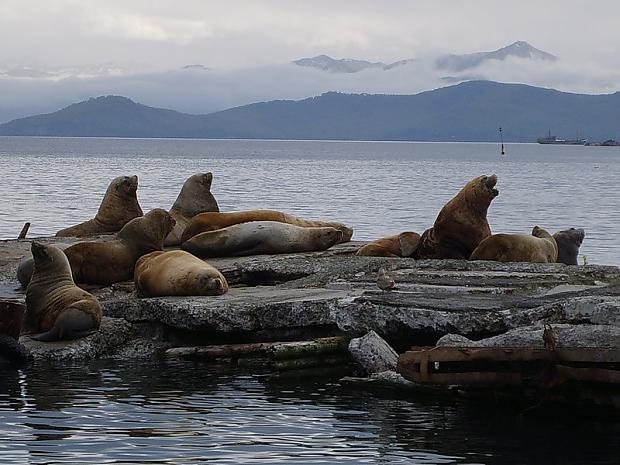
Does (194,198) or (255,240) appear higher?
(194,198)

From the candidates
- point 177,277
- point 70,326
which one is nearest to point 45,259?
point 70,326

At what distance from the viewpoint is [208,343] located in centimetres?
1210

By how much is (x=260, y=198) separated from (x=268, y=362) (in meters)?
39.9

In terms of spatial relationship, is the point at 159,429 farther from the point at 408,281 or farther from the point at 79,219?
the point at 79,219

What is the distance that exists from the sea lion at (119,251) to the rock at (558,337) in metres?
5.30

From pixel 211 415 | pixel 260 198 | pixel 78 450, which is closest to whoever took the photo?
pixel 78 450

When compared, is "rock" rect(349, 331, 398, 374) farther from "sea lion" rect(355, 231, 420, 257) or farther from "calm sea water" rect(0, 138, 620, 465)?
"sea lion" rect(355, 231, 420, 257)

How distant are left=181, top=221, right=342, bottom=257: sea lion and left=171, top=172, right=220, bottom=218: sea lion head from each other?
7.76ft

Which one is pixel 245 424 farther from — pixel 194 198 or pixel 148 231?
pixel 194 198

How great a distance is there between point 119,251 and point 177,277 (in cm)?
154

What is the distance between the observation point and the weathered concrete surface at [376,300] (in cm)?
1034

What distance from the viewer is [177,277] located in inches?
495

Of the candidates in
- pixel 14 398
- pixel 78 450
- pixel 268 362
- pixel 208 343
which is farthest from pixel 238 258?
pixel 78 450

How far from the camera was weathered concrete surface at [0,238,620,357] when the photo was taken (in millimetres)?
10336
